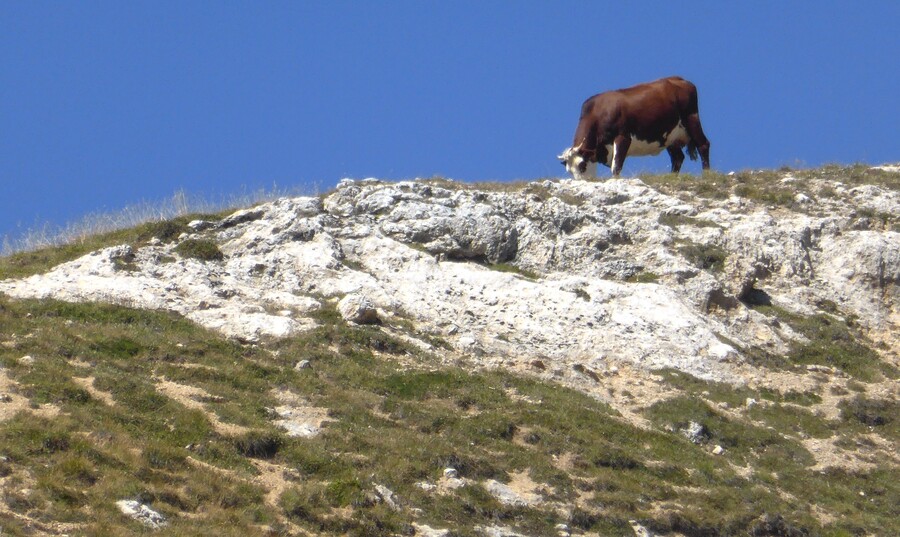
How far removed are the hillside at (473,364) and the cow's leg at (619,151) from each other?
329cm

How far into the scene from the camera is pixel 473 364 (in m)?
23.4

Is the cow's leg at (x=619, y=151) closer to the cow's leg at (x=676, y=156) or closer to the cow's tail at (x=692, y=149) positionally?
the cow's leg at (x=676, y=156)

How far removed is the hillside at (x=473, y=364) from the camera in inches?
679

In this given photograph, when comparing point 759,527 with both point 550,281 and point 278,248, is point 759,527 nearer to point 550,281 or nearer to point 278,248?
point 550,281

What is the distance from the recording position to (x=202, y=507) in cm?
1608

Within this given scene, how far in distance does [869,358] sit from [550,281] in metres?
6.83

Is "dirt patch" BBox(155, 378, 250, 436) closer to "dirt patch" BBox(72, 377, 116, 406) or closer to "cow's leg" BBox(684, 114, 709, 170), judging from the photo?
"dirt patch" BBox(72, 377, 116, 406)

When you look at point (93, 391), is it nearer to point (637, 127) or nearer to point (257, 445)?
point (257, 445)

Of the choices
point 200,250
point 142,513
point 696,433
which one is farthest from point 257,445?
point 200,250

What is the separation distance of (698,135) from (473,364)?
15.6 m

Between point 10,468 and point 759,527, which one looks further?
point 759,527

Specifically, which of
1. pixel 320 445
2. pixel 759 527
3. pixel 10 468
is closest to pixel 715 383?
pixel 759 527

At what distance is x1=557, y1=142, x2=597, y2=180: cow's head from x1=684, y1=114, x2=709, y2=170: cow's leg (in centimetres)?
313

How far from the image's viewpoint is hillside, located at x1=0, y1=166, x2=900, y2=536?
56.5 feet
